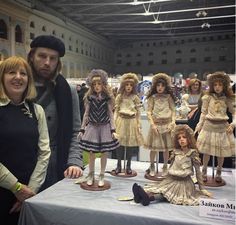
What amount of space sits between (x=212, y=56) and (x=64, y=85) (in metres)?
13.7

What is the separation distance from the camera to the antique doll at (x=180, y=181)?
4.72ft

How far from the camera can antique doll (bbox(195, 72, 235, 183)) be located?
182 cm

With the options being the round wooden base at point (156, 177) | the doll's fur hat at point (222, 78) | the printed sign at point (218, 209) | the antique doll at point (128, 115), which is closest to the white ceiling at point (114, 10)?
the antique doll at point (128, 115)

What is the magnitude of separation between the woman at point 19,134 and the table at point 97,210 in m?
0.09

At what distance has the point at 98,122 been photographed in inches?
67.6

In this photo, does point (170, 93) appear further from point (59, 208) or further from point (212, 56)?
point (212, 56)

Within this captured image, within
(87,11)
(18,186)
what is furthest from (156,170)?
(87,11)

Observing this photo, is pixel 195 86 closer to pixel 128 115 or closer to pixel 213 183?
pixel 128 115

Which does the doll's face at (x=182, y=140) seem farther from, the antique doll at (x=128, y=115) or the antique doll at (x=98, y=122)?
the antique doll at (x=128, y=115)

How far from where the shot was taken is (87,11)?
337 cm

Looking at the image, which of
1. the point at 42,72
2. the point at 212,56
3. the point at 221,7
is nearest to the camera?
the point at 42,72

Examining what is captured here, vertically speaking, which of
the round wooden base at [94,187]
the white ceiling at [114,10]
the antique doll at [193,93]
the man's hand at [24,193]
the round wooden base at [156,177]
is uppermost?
the white ceiling at [114,10]

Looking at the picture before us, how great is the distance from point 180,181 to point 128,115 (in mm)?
683

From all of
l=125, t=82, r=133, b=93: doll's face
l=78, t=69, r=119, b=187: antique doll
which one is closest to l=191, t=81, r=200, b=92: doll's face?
l=125, t=82, r=133, b=93: doll's face
